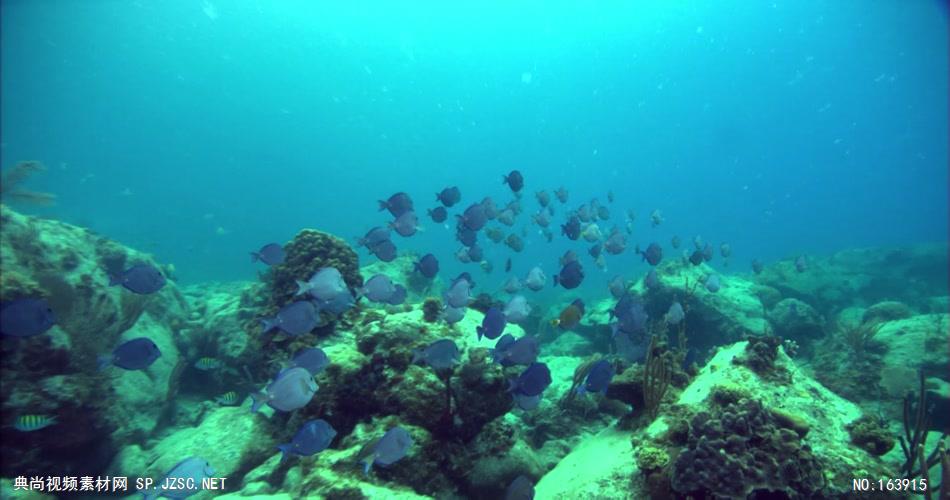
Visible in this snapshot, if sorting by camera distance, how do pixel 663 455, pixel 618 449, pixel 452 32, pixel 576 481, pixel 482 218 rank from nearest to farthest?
1. pixel 663 455
2. pixel 576 481
3. pixel 618 449
4. pixel 482 218
5. pixel 452 32

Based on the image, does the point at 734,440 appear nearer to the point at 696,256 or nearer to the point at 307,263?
the point at 307,263

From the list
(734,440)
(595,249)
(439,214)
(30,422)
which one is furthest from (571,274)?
(30,422)

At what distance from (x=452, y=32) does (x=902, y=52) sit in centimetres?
7582

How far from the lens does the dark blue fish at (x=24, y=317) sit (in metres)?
4.54

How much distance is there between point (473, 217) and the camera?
8.11m

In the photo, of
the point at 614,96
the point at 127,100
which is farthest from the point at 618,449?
the point at 127,100

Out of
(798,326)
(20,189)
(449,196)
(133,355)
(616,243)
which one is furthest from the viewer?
(798,326)

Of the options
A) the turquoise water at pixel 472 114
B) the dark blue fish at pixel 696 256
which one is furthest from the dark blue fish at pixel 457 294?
the turquoise water at pixel 472 114

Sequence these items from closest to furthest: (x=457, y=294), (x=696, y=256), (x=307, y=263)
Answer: (x=457, y=294)
(x=307, y=263)
(x=696, y=256)

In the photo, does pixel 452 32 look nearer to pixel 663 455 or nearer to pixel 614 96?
pixel 614 96

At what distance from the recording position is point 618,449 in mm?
4988

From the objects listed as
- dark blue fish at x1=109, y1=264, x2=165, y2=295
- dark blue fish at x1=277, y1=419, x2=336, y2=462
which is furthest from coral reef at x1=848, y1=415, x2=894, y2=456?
dark blue fish at x1=109, y1=264, x2=165, y2=295

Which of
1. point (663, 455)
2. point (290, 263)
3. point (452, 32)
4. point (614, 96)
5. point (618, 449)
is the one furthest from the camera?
point (614, 96)

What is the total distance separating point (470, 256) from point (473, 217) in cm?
168
